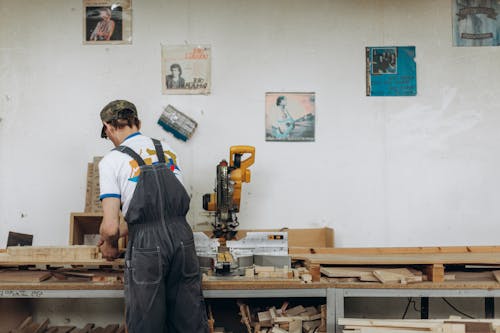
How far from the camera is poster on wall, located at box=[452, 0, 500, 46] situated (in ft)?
11.6

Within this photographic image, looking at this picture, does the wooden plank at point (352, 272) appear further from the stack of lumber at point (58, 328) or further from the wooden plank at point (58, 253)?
the stack of lumber at point (58, 328)

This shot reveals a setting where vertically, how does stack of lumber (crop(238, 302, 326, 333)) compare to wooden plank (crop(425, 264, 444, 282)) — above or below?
below

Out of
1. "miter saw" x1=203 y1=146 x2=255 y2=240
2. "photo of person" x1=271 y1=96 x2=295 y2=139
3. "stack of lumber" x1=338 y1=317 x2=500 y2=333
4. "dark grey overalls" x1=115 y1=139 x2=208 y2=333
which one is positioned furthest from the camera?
"photo of person" x1=271 y1=96 x2=295 y2=139

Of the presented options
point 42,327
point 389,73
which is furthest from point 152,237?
point 389,73

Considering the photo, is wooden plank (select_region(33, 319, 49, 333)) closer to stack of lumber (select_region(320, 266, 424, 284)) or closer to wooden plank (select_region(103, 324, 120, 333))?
wooden plank (select_region(103, 324, 120, 333))

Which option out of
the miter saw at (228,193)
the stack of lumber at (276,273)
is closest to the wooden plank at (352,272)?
the stack of lumber at (276,273)

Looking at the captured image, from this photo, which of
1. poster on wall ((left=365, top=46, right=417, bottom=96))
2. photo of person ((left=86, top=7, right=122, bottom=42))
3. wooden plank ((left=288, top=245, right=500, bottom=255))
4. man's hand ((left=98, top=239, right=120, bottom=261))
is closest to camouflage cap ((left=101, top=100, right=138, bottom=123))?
man's hand ((left=98, top=239, right=120, bottom=261))

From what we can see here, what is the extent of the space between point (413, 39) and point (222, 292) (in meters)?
2.24

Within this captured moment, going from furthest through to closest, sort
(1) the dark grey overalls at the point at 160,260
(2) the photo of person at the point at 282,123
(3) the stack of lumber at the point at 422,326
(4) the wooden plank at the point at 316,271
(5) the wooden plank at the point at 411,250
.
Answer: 1. (2) the photo of person at the point at 282,123
2. (5) the wooden plank at the point at 411,250
3. (4) the wooden plank at the point at 316,271
4. (3) the stack of lumber at the point at 422,326
5. (1) the dark grey overalls at the point at 160,260

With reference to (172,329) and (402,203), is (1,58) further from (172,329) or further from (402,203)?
(402,203)

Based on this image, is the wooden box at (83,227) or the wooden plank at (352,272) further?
the wooden box at (83,227)

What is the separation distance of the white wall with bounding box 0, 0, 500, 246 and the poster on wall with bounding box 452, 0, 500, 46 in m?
0.06

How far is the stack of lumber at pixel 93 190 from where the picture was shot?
330cm

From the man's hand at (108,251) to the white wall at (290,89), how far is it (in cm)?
96
